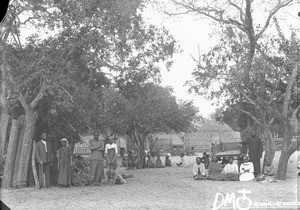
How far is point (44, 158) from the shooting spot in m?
14.5

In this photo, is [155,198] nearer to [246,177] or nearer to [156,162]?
[246,177]

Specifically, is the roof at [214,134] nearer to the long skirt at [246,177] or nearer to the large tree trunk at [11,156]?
the long skirt at [246,177]

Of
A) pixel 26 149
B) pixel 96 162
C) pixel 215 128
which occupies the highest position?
pixel 215 128

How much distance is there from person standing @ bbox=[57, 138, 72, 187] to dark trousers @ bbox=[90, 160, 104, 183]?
Answer: 72 centimetres

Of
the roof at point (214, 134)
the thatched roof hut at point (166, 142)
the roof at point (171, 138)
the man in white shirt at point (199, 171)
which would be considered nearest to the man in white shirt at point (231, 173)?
the man in white shirt at point (199, 171)

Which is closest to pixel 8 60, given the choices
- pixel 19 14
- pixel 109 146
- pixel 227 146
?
pixel 19 14

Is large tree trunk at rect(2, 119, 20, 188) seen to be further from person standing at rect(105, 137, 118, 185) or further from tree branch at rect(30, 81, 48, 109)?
person standing at rect(105, 137, 118, 185)

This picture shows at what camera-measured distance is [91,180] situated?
48.8ft

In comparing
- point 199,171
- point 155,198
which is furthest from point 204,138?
point 155,198

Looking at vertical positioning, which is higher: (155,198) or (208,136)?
(208,136)

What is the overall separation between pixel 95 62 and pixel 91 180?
12.4ft

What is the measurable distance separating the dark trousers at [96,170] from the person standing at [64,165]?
2.37 feet

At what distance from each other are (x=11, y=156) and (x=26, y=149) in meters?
0.55

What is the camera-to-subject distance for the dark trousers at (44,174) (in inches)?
574
